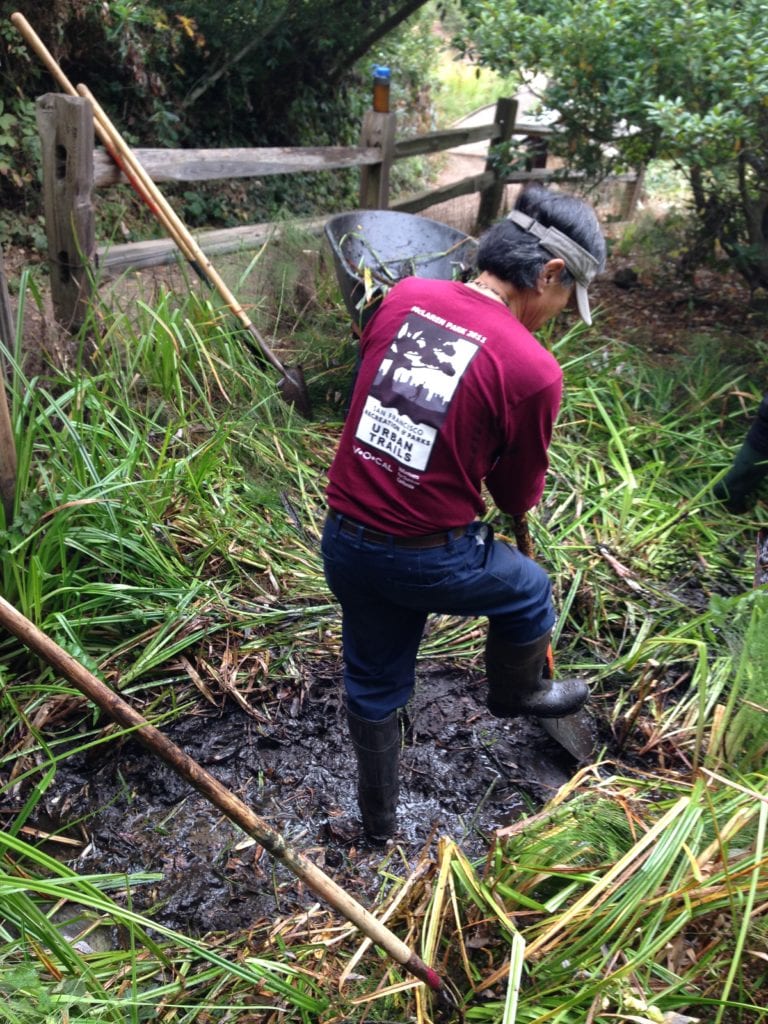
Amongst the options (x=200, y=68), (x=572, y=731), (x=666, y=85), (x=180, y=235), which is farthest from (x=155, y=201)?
(x=200, y=68)

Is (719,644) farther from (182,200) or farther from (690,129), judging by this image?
(182,200)

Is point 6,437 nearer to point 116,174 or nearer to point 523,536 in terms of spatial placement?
point 523,536

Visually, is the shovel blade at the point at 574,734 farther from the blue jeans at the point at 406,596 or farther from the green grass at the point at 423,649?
the blue jeans at the point at 406,596

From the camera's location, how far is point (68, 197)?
3.65 m

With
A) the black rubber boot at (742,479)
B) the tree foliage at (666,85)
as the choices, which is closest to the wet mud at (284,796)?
the black rubber boot at (742,479)

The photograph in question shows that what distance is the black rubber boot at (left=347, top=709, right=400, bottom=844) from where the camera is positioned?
7.56ft

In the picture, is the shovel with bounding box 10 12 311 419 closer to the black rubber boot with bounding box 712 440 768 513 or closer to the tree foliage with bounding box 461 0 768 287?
the black rubber boot with bounding box 712 440 768 513

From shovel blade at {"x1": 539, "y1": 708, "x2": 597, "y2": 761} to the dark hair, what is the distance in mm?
1504

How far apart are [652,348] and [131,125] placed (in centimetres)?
522

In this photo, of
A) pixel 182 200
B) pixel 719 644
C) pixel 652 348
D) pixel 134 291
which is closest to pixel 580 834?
pixel 719 644

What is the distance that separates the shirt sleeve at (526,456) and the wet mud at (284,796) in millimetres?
945

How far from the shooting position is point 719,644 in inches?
123

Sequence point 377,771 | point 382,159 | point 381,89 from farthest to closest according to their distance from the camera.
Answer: point 382,159 → point 381,89 → point 377,771

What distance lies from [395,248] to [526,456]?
8.92 ft
